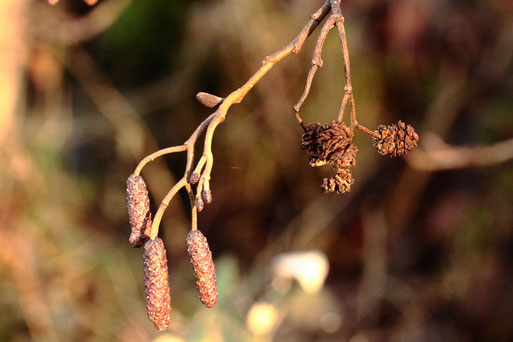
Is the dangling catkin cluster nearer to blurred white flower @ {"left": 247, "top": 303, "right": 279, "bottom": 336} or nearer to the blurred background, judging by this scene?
the blurred background

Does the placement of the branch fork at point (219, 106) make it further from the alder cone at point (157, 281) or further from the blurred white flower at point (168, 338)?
the blurred white flower at point (168, 338)

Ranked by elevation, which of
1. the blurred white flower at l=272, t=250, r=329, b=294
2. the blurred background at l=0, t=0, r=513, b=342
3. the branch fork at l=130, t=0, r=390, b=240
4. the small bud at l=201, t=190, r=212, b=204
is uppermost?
the blurred background at l=0, t=0, r=513, b=342

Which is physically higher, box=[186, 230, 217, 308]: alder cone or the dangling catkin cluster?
the dangling catkin cluster

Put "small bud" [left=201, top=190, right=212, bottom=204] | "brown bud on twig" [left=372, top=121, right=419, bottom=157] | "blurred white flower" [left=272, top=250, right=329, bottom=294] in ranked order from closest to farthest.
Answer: "small bud" [left=201, top=190, right=212, bottom=204]
"brown bud on twig" [left=372, top=121, right=419, bottom=157]
"blurred white flower" [left=272, top=250, right=329, bottom=294]

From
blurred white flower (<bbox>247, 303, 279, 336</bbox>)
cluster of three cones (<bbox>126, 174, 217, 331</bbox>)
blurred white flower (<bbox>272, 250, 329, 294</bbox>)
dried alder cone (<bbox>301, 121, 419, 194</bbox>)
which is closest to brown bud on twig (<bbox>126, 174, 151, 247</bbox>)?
cluster of three cones (<bbox>126, 174, 217, 331</bbox>)

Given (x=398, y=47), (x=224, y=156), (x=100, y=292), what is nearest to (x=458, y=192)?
(x=398, y=47)

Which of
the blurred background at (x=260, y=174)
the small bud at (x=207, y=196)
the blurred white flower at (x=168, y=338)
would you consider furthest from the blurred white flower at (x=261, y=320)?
the small bud at (x=207, y=196)
